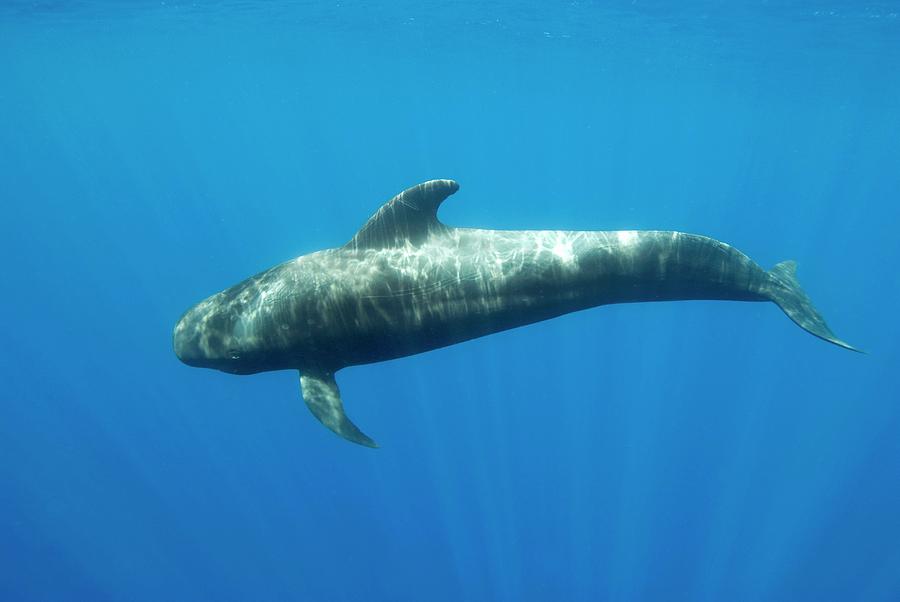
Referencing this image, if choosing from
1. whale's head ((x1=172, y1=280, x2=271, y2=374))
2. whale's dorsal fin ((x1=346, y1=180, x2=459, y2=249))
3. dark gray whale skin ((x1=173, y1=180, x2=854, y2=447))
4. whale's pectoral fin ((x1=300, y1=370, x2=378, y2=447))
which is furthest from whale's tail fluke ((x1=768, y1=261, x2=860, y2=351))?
whale's head ((x1=172, y1=280, x2=271, y2=374))

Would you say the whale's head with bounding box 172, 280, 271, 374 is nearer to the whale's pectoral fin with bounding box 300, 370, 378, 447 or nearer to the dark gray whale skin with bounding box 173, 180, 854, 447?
the dark gray whale skin with bounding box 173, 180, 854, 447

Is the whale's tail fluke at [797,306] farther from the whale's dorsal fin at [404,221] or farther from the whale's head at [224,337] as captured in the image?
the whale's head at [224,337]

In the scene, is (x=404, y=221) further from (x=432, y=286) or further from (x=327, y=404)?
(x=327, y=404)

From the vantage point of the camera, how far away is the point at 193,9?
35062mm

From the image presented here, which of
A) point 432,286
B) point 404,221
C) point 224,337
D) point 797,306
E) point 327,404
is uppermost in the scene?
point 404,221

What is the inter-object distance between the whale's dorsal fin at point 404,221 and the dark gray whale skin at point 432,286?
0.01 metres

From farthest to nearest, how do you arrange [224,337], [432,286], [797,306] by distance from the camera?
1. [797,306]
2. [224,337]
3. [432,286]

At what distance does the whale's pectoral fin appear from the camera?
7.46 meters

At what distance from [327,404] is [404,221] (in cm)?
275

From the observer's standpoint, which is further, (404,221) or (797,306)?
(797,306)

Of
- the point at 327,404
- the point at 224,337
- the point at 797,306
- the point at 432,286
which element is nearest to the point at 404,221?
the point at 432,286

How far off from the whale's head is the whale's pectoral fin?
75 cm

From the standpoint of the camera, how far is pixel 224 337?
830 centimetres

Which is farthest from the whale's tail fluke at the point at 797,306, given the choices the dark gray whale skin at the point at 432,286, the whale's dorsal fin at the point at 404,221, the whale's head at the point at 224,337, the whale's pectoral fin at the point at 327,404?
the whale's head at the point at 224,337
